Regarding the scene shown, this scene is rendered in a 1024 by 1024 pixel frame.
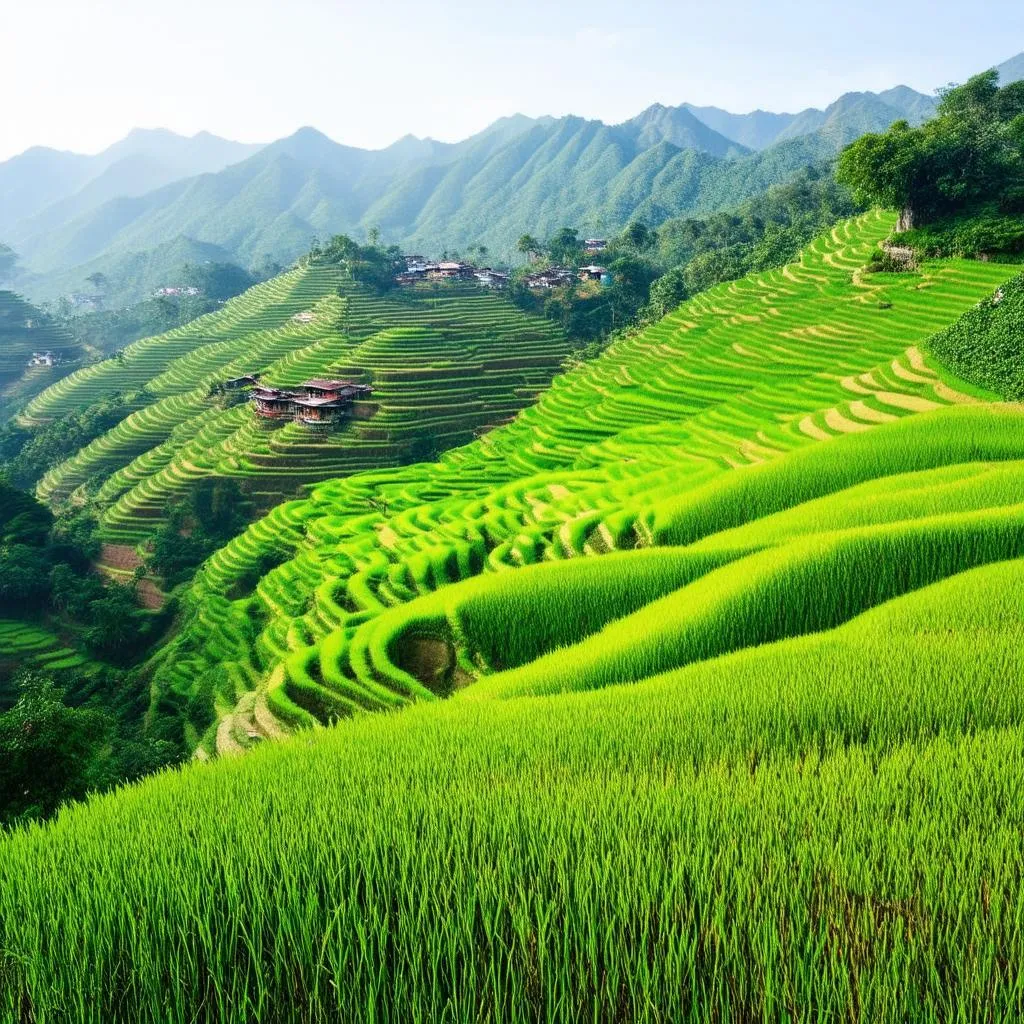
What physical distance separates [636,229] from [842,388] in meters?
55.9

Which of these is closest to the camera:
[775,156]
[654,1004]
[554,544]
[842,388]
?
[654,1004]

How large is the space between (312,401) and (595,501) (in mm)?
26657

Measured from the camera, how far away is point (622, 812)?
11.1 feet

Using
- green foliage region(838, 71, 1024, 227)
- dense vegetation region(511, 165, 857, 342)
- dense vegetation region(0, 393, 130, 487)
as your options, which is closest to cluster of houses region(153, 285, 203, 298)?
dense vegetation region(0, 393, 130, 487)

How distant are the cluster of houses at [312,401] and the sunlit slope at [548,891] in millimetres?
36477

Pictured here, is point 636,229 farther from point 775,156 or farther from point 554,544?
point 775,156

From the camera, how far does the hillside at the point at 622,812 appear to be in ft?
7.67

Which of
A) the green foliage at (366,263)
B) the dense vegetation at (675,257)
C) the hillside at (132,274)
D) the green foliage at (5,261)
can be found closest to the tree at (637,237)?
the dense vegetation at (675,257)

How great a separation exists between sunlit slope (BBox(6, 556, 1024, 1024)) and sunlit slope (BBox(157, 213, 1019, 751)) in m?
4.59

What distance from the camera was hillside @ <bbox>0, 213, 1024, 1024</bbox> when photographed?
2338 mm

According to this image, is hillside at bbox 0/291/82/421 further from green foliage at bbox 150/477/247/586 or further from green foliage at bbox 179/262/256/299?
green foliage at bbox 150/477/247/586

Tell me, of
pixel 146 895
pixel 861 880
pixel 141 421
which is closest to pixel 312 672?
pixel 146 895

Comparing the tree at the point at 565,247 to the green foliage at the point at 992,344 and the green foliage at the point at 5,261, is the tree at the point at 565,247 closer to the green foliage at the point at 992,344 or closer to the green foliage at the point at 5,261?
Answer: the green foliage at the point at 992,344

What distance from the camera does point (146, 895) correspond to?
113 inches
